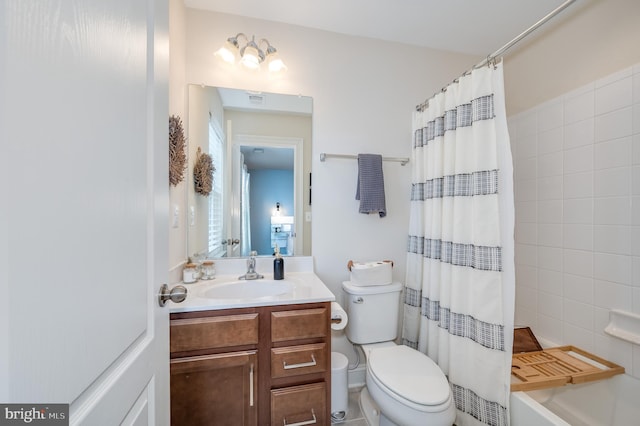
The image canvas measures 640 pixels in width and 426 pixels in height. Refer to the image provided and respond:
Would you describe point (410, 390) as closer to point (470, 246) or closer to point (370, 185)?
point (470, 246)

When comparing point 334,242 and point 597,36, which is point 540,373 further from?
point 597,36

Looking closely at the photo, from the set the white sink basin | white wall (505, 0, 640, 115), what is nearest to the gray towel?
the white sink basin

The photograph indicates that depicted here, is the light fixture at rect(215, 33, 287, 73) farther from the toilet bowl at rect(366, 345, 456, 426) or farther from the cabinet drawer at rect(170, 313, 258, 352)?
the toilet bowl at rect(366, 345, 456, 426)

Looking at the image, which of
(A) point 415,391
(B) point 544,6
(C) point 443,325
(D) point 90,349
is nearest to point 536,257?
(C) point 443,325

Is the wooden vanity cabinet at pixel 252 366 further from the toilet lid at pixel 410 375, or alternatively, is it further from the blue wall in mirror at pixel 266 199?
the blue wall in mirror at pixel 266 199

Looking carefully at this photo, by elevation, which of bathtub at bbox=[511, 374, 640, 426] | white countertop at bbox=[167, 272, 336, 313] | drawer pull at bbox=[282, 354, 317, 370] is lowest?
bathtub at bbox=[511, 374, 640, 426]

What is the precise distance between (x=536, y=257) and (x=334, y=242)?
142 centimetres

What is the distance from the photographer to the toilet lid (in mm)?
1125

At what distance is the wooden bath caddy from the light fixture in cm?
226

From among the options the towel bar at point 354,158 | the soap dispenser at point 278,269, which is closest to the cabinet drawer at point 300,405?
the soap dispenser at point 278,269

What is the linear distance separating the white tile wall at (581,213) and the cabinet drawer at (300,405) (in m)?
1.57

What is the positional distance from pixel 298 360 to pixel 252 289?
1.59ft

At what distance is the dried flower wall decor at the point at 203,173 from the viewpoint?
1.60m

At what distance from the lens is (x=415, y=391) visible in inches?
45.0
